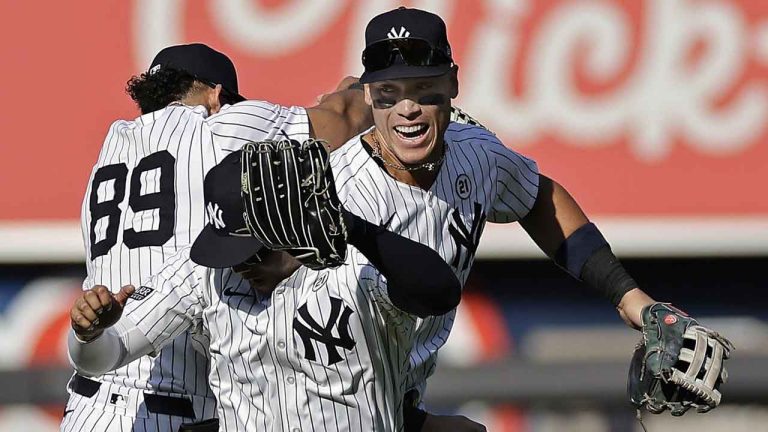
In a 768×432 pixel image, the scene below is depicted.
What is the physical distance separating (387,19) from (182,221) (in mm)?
965

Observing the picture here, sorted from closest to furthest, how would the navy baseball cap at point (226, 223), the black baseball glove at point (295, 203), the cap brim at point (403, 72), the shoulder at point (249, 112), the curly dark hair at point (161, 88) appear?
the black baseball glove at point (295, 203), the navy baseball cap at point (226, 223), the cap brim at point (403, 72), the shoulder at point (249, 112), the curly dark hair at point (161, 88)

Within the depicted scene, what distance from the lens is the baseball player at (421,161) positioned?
3078mm

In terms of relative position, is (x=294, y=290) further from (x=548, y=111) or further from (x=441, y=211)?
(x=548, y=111)

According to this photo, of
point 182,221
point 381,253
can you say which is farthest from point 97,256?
point 381,253

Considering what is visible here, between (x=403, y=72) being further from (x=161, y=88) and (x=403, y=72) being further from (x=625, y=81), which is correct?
(x=625, y=81)

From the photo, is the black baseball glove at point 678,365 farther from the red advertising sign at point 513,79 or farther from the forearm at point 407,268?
the red advertising sign at point 513,79

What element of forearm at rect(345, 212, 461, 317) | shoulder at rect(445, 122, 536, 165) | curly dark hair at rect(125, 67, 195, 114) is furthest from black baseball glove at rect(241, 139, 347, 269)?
curly dark hair at rect(125, 67, 195, 114)

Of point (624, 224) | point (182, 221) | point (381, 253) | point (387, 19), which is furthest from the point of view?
point (624, 224)

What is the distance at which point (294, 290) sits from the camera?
299cm

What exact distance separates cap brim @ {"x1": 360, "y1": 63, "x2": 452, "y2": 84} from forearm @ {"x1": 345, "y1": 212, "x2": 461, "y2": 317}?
0.45 metres

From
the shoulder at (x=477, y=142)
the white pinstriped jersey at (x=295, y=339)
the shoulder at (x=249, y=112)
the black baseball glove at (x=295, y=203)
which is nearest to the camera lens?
the black baseball glove at (x=295, y=203)

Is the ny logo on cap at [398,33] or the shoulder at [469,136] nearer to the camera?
the ny logo on cap at [398,33]

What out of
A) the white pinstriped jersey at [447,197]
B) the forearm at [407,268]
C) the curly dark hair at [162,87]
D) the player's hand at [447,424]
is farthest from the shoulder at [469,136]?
the curly dark hair at [162,87]

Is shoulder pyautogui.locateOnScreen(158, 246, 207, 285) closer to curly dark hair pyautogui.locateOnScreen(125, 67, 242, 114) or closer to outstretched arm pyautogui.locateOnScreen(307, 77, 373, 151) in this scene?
outstretched arm pyautogui.locateOnScreen(307, 77, 373, 151)
